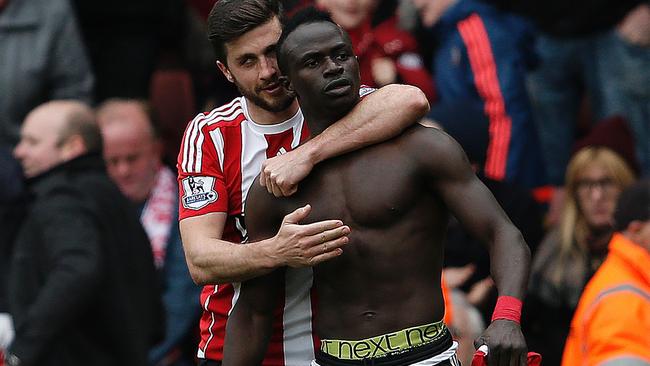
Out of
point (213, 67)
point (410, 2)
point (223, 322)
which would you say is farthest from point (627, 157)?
point (223, 322)

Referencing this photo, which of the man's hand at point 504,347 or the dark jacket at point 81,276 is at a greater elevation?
the man's hand at point 504,347

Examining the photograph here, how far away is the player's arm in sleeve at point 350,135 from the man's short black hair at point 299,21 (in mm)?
279

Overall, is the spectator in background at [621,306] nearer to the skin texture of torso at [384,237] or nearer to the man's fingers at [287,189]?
the skin texture of torso at [384,237]

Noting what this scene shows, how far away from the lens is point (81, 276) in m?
7.68

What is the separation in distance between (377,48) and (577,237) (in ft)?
5.59

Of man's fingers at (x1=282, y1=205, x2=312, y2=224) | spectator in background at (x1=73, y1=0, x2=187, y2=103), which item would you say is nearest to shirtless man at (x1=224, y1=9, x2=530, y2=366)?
man's fingers at (x1=282, y1=205, x2=312, y2=224)

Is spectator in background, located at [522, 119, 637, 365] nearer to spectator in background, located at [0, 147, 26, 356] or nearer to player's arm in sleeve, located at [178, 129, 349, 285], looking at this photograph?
spectator in background, located at [0, 147, 26, 356]

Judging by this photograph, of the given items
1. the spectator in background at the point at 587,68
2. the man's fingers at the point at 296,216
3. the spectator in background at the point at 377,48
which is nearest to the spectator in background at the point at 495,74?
the spectator in background at the point at 377,48

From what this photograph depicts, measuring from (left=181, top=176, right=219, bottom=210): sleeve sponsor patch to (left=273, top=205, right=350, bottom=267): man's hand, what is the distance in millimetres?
510

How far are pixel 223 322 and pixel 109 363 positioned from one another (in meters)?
2.30

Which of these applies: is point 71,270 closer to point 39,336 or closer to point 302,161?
point 39,336

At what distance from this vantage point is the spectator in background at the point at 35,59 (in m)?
9.31

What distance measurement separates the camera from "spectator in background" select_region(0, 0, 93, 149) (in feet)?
30.6

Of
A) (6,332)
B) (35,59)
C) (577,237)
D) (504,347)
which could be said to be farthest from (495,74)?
(504,347)
